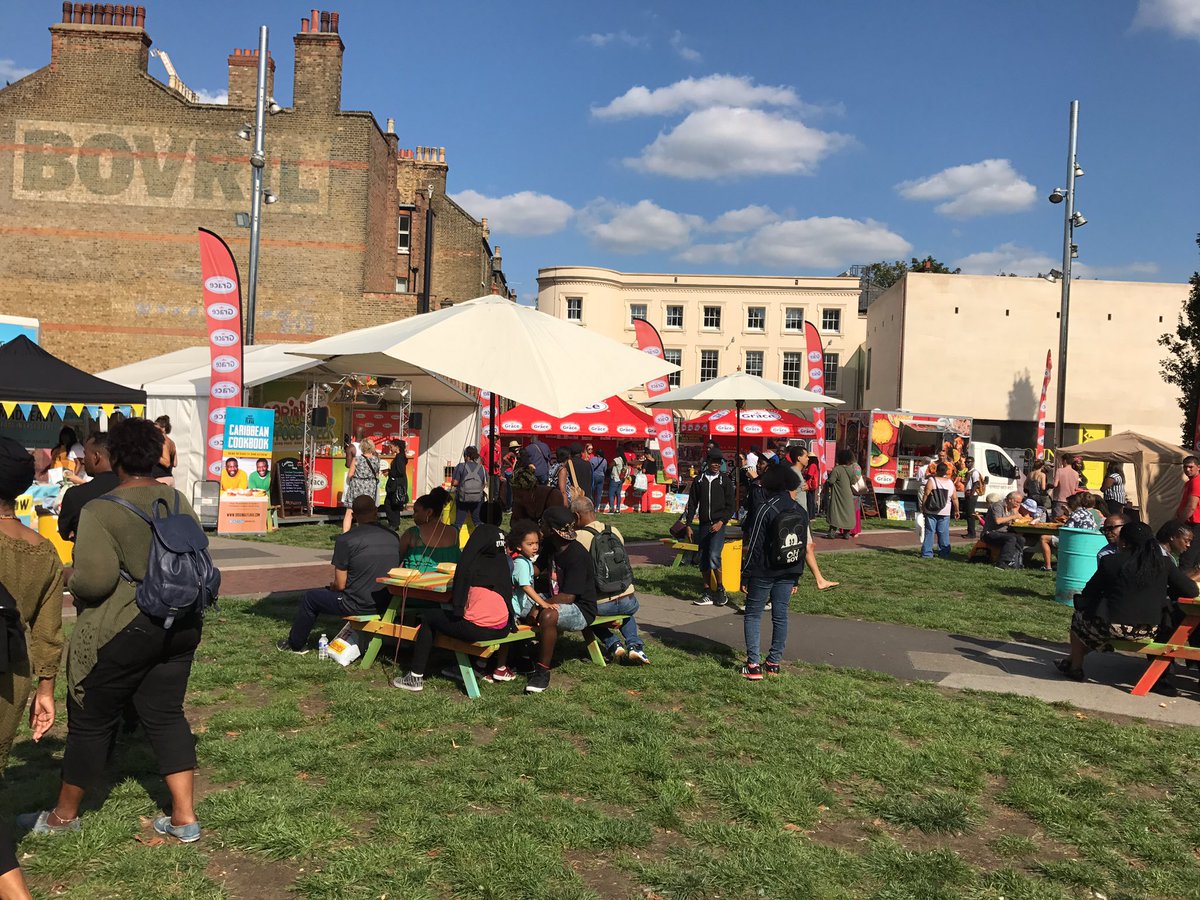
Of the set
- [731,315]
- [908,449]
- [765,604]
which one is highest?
[731,315]

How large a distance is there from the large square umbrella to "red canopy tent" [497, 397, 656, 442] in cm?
1777

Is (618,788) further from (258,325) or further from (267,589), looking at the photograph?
(258,325)

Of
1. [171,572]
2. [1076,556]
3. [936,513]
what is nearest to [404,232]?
[936,513]

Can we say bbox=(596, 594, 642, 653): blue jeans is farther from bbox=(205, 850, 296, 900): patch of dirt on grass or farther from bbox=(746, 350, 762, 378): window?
bbox=(746, 350, 762, 378): window

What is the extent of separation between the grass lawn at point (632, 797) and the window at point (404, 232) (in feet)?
98.9

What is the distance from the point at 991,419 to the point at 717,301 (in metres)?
15.6

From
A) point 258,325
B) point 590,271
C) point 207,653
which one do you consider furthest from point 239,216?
point 590,271

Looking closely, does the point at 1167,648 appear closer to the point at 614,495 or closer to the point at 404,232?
the point at 614,495

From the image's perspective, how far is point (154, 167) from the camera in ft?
92.7

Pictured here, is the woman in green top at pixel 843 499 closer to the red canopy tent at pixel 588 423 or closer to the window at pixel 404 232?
the red canopy tent at pixel 588 423

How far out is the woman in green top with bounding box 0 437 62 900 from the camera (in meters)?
3.06

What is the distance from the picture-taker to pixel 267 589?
9.83 meters

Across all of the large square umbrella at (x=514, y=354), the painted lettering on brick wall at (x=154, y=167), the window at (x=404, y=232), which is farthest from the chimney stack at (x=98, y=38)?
the large square umbrella at (x=514, y=354)

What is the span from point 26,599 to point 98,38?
102 ft
